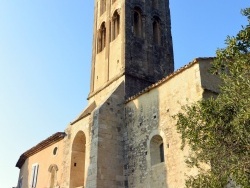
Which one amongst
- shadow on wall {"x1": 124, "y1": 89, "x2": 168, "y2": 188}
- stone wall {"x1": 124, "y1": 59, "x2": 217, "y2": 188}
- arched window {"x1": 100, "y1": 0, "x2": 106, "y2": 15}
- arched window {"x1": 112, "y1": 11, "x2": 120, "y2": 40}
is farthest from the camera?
arched window {"x1": 100, "y1": 0, "x2": 106, "y2": 15}

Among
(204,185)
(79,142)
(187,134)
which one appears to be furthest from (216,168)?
(79,142)

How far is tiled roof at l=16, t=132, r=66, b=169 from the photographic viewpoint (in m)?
18.8

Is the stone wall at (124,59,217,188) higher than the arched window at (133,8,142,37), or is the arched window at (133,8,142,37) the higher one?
the arched window at (133,8,142,37)

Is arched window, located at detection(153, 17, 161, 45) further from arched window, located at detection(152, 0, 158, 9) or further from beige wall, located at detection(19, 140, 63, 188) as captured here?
beige wall, located at detection(19, 140, 63, 188)

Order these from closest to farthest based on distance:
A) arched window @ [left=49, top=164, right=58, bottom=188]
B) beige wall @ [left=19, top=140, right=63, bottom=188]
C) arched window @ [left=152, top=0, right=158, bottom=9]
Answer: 1. arched window @ [left=49, top=164, right=58, bottom=188]
2. beige wall @ [left=19, top=140, right=63, bottom=188]
3. arched window @ [left=152, top=0, right=158, bottom=9]

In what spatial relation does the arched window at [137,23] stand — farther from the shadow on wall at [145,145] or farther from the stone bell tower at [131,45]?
the shadow on wall at [145,145]

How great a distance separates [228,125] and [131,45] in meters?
11.3

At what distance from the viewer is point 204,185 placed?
8.18 meters

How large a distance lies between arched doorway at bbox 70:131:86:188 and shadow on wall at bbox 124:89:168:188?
10.1 feet

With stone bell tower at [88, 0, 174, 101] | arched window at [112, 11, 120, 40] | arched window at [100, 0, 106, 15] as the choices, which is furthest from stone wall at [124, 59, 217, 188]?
arched window at [100, 0, 106, 15]

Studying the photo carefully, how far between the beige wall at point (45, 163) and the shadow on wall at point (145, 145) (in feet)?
16.1

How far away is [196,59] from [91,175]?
679 centimetres

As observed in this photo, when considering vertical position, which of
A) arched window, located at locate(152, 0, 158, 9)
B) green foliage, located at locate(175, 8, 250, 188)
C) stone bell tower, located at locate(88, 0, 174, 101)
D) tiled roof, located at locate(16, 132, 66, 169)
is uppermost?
arched window, located at locate(152, 0, 158, 9)

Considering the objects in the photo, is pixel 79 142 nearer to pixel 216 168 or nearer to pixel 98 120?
pixel 98 120
